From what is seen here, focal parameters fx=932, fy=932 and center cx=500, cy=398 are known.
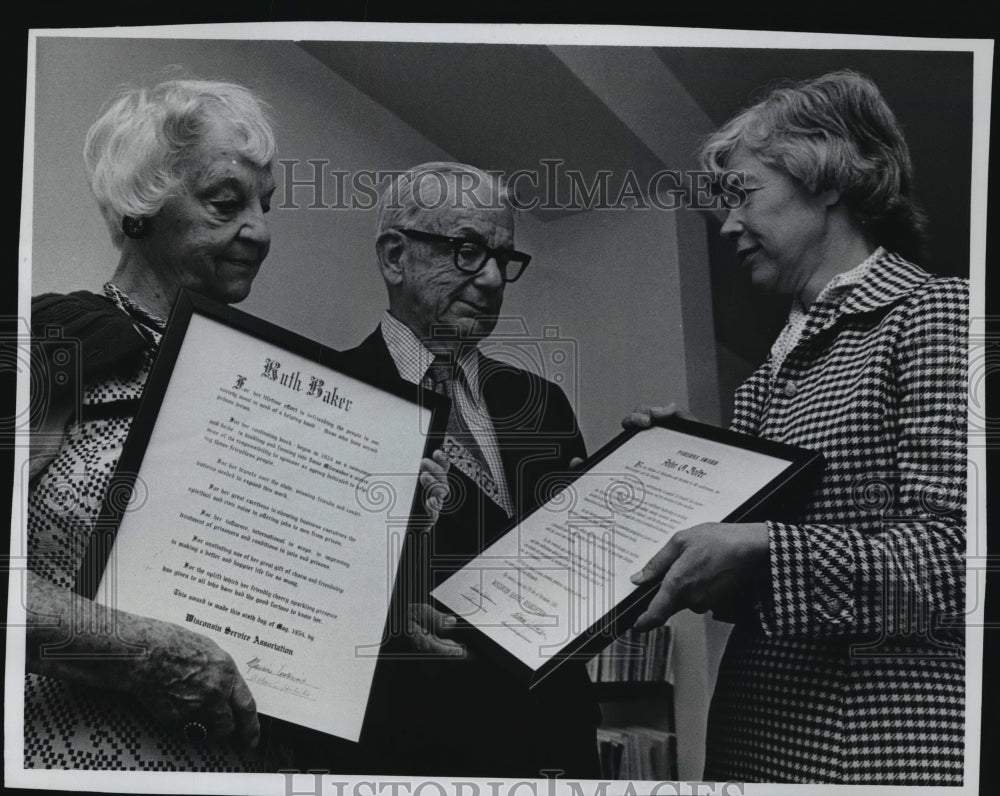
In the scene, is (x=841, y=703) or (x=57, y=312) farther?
(x=57, y=312)

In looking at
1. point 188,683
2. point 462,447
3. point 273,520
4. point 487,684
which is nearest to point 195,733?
point 188,683

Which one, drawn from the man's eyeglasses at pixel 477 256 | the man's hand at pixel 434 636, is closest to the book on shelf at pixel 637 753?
the man's hand at pixel 434 636

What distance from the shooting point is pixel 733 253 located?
1667mm

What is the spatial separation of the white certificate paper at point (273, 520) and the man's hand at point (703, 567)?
17.8 inches

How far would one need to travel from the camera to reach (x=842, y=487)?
1.57 metres

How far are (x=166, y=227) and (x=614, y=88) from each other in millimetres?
837

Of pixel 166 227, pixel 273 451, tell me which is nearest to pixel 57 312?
pixel 166 227

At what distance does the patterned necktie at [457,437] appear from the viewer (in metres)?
1.64

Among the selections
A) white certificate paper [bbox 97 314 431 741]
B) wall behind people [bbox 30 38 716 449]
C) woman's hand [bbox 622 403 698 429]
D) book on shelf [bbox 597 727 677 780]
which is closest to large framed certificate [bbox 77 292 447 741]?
white certificate paper [bbox 97 314 431 741]

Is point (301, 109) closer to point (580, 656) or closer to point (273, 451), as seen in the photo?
point (273, 451)

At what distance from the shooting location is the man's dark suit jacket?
1615 millimetres

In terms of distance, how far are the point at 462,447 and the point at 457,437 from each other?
0.06ft

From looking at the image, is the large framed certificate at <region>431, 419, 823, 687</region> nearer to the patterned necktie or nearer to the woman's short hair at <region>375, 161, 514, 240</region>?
the patterned necktie
